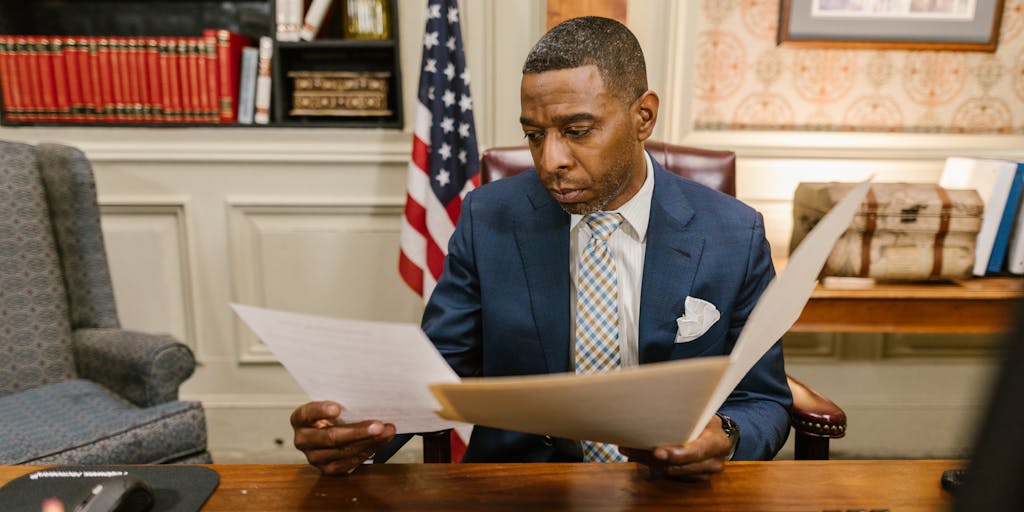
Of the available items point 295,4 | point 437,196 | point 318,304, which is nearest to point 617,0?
point 437,196

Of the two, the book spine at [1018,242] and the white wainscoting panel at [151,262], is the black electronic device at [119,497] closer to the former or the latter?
the white wainscoting panel at [151,262]

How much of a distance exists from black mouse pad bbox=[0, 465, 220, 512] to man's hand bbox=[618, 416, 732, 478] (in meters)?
0.53

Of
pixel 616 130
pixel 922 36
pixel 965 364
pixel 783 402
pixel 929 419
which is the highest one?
pixel 922 36

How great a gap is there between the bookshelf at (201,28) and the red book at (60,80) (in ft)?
0.12

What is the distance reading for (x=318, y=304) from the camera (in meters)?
2.60

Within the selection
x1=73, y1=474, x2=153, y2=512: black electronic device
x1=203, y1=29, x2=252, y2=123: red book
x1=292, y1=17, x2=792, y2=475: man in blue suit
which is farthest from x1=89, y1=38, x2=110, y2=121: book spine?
x1=73, y1=474, x2=153, y2=512: black electronic device

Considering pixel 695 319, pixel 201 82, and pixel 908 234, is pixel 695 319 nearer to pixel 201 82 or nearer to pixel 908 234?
pixel 908 234

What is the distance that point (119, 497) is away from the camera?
29.0 inches

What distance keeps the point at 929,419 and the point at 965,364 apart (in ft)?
0.85

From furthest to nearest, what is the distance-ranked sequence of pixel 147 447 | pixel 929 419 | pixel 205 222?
pixel 929 419
pixel 205 222
pixel 147 447

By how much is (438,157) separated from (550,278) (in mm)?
1155

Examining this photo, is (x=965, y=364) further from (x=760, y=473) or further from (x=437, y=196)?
(x=760, y=473)

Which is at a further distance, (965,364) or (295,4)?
(965,364)

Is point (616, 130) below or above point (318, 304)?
above
